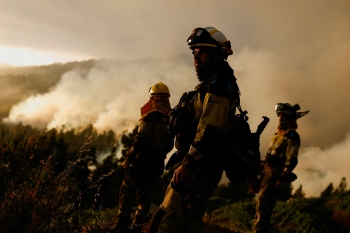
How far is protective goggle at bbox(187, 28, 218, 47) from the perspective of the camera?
3.62 metres

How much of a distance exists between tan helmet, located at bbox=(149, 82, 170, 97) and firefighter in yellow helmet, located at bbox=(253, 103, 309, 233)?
95.0 inches

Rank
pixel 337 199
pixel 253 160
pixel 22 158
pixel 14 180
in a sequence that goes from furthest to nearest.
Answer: pixel 337 199, pixel 253 160, pixel 22 158, pixel 14 180

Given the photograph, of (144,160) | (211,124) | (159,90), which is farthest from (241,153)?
(159,90)

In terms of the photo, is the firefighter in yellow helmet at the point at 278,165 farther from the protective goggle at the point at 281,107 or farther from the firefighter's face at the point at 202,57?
the firefighter's face at the point at 202,57

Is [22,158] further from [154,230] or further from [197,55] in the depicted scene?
[197,55]

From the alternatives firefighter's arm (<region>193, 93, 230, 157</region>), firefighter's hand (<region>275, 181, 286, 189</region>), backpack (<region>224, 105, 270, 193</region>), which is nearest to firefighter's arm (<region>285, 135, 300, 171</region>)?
firefighter's hand (<region>275, 181, 286, 189</region>)

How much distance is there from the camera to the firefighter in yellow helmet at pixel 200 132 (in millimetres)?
3146

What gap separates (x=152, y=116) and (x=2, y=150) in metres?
3.63

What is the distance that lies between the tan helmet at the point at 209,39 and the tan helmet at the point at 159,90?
3345 millimetres

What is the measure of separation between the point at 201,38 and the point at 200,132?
3.24ft

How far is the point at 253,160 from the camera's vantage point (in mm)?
3508

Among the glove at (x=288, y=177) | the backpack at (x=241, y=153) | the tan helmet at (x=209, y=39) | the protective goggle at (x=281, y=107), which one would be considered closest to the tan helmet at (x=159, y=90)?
the protective goggle at (x=281, y=107)

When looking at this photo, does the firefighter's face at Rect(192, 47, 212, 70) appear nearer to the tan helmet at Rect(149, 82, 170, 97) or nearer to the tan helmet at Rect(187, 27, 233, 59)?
the tan helmet at Rect(187, 27, 233, 59)

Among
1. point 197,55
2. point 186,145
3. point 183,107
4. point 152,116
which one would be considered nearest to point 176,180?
point 186,145
